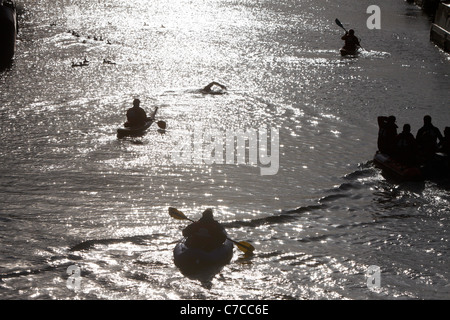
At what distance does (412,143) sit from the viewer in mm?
27484

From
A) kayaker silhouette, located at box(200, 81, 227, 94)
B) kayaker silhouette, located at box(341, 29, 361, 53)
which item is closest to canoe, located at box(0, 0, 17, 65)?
kayaker silhouette, located at box(200, 81, 227, 94)

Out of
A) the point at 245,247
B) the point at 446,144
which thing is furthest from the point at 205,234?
the point at 446,144

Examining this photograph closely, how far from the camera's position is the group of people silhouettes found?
1081 inches

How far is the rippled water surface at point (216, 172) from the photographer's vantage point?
1980cm

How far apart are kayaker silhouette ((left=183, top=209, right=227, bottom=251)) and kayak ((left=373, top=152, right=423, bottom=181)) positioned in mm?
9346

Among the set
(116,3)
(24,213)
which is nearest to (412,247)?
(24,213)

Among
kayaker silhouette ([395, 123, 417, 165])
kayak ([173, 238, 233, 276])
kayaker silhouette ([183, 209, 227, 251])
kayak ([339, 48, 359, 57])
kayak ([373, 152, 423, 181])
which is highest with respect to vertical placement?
kayak ([339, 48, 359, 57])

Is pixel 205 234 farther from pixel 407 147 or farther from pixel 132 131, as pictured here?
pixel 132 131

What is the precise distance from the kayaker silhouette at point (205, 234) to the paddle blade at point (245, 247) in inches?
18.7

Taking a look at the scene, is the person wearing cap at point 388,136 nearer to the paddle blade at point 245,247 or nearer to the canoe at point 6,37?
the paddle blade at point 245,247

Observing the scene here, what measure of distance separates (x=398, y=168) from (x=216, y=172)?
260 inches

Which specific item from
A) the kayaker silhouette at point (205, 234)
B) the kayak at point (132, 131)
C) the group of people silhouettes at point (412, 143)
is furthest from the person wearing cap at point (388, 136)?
the kayaker silhouette at point (205, 234)

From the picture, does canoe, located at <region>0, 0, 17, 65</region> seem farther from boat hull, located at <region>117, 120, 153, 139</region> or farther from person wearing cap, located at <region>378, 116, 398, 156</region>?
person wearing cap, located at <region>378, 116, 398, 156</region>

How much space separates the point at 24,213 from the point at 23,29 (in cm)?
3392
